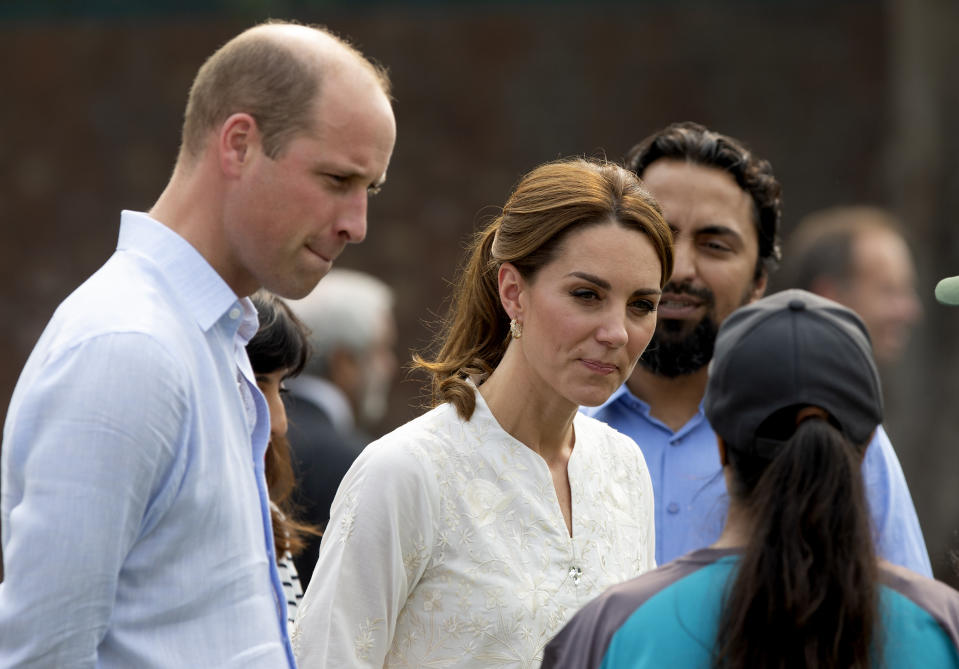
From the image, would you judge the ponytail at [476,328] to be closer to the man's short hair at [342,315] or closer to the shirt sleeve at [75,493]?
the shirt sleeve at [75,493]

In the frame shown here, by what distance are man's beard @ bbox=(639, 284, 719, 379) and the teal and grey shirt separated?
1.41 meters

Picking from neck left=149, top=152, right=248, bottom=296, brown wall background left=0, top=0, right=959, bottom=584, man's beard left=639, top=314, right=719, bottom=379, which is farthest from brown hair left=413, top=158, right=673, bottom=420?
brown wall background left=0, top=0, right=959, bottom=584

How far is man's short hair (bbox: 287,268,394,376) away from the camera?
4.88m

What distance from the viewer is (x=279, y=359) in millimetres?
3168

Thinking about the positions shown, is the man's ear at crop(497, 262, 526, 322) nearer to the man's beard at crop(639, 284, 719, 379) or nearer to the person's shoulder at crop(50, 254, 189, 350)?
the man's beard at crop(639, 284, 719, 379)

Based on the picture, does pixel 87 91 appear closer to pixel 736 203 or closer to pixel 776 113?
pixel 776 113

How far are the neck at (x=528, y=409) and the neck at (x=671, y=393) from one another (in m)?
0.69

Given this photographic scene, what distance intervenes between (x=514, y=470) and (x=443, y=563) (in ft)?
0.78

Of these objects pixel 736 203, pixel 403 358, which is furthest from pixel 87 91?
pixel 736 203

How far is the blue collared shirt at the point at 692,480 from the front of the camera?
2.86m

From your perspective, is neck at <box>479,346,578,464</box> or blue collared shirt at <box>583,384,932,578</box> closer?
neck at <box>479,346,578,464</box>

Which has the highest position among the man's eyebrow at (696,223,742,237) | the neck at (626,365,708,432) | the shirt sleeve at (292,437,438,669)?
the man's eyebrow at (696,223,742,237)

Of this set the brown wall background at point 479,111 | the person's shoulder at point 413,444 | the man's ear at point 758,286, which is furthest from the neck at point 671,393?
the brown wall background at point 479,111

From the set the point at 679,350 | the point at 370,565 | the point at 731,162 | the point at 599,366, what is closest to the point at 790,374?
the point at 599,366
